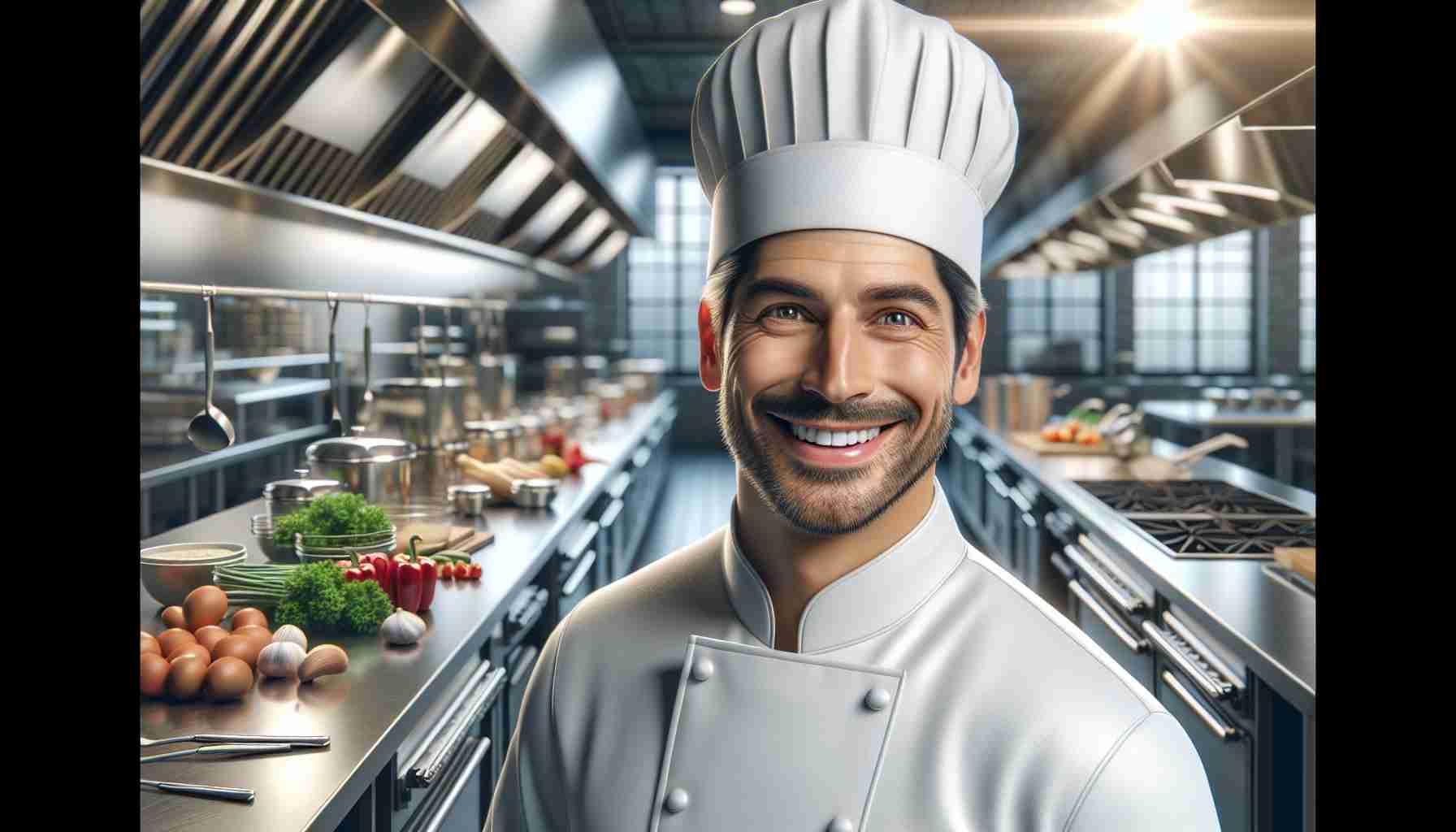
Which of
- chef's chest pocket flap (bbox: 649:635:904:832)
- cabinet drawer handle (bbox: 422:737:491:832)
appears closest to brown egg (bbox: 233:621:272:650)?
cabinet drawer handle (bbox: 422:737:491:832)

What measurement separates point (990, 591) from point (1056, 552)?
364 cm

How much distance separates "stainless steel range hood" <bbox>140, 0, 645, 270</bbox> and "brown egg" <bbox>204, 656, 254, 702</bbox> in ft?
3.99

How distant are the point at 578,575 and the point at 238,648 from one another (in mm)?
1905

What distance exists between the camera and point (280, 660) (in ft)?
5.93

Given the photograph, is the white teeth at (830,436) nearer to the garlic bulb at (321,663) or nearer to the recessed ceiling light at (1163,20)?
the garlic bulb at (321,663)

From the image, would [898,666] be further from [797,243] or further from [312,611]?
[312,611]

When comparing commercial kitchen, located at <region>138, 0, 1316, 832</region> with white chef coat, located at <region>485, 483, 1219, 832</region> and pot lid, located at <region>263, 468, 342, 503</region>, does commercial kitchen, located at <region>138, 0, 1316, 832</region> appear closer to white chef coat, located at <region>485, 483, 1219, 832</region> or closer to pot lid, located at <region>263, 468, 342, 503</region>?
pot lid, located at <region>263, 468, 342, 503</region>

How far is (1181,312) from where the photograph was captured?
13500 millimetres

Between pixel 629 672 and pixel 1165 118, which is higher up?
pixel 1165 118

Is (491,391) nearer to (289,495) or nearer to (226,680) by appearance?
(289,495)

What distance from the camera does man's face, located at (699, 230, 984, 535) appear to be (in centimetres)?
94

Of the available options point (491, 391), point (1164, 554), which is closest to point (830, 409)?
point (1164, 554)

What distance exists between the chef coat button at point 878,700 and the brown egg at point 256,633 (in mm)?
1179

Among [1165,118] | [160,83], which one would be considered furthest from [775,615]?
[1165,118]
